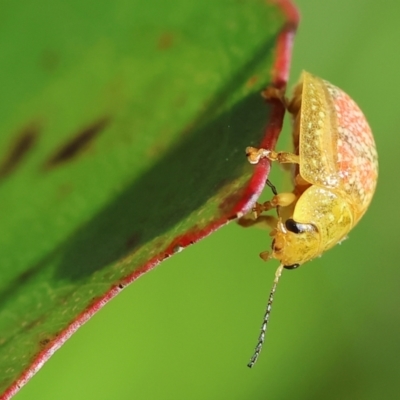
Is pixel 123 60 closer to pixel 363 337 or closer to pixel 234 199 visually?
pixel 234 199

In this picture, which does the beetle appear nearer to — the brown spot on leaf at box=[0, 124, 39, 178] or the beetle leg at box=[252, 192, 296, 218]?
the beetle leg at box=[252, 192, 296, 218]

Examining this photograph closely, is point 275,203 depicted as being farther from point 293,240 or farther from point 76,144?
point 76,144

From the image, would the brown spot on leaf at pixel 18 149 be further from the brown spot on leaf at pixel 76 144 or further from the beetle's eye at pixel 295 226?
the beetle's eye at pixel 295 226

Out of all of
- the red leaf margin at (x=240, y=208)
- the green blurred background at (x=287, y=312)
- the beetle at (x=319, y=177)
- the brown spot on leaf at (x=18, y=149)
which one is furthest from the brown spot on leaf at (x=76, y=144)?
the green blurred background at (x=287, y=312)

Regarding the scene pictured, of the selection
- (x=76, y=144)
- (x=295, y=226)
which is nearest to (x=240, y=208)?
(x=76, y=144)

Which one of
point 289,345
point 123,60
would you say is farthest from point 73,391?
point 123,60

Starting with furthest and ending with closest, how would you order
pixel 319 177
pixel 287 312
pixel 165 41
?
1. pixel 287 312
2. pixel 319 177
3. pixel 165 41
